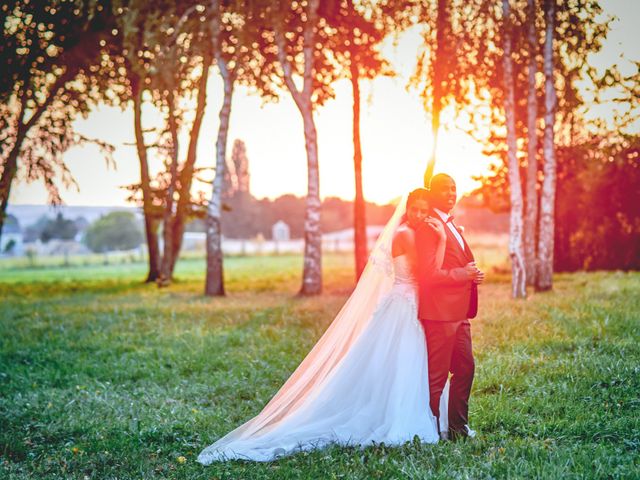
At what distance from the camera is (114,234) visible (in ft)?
296

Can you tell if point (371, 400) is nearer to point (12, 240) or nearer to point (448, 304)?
point (448, 304)

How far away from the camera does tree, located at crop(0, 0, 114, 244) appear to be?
24906mm

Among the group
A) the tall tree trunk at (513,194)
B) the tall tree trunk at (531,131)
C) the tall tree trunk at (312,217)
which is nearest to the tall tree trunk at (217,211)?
the tall tree trunk at (312,217)

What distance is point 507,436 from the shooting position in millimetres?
7109

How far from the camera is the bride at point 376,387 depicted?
6771 millimetres

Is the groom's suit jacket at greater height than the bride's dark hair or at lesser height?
lesser

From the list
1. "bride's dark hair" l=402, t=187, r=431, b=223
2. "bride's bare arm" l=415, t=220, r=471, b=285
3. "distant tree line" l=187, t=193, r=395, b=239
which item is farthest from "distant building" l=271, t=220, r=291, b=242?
A: "bride's bare arm" l=415, t=220, r=471, b=285

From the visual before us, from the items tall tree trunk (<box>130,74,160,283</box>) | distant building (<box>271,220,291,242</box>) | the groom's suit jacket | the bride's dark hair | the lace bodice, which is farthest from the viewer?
distant building (<box>271,220,291,242</box>)

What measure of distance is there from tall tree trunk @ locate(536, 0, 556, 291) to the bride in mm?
13726

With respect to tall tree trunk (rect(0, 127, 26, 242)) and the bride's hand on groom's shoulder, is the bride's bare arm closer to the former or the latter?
the bride's hand on groom's shoulder

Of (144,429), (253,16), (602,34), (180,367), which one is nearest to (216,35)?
(253,16)

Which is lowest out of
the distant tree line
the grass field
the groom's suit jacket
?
the grass field

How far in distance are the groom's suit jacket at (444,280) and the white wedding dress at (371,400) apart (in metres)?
0.26

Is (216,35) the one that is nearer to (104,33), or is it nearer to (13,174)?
(104,33)
